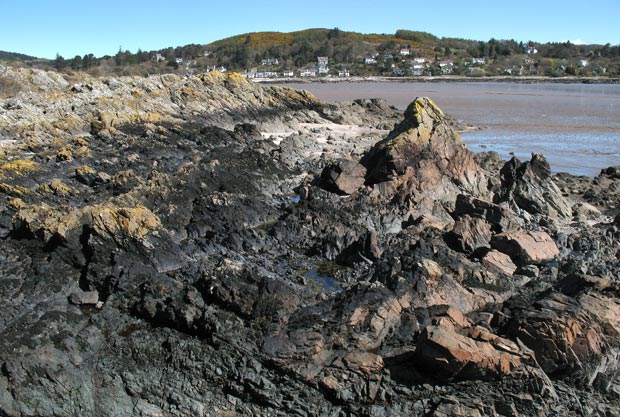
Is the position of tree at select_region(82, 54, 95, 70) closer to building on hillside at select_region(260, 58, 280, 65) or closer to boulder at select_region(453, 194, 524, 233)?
building on hillside at select_region(260, 58, 280, 65)

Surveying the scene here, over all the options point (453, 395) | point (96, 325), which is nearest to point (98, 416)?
point (96, 325)

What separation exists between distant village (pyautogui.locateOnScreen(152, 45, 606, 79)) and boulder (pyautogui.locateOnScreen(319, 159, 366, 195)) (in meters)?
116

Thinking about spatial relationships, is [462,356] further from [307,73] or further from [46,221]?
[307,73]

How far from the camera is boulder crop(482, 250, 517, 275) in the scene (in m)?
13.5

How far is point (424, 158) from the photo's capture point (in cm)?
2022

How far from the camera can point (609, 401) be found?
8.76 meters

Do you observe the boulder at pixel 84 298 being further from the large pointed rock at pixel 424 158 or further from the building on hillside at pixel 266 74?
the building on hillside at pixel 266 74

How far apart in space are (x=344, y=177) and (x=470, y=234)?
20.0 ft

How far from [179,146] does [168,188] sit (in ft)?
27.5

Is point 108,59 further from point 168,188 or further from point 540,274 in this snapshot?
point 540,274

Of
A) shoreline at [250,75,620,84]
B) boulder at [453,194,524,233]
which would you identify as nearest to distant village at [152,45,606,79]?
shoreline at [250,75,620,84]

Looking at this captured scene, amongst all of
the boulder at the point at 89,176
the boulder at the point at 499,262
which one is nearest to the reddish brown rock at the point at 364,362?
the boulder at the point at 499,262

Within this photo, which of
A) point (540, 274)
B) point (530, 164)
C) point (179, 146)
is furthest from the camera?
point (179, 146)

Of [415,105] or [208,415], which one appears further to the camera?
[415,105]
